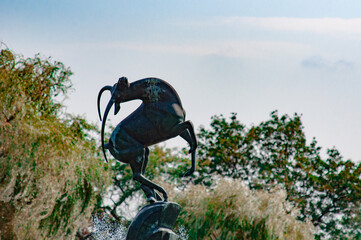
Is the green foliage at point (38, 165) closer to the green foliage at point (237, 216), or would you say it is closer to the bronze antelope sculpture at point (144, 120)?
the green foliage at point (237, 216)

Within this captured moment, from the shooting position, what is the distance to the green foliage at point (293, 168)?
2427cm

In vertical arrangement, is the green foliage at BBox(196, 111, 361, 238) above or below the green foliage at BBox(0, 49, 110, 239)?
above

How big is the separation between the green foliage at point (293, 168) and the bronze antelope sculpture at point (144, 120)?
18.2 m

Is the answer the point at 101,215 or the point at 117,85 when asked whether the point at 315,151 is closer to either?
the point at 101,215

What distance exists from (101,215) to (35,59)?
491 inches

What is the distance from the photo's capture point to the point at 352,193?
24109 millimetres

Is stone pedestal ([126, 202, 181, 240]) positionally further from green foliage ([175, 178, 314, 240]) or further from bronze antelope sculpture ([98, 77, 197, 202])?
green foliage ([175, 178, 314, 240])

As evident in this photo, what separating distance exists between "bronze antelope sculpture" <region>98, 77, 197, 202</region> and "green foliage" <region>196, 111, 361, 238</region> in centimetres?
1825

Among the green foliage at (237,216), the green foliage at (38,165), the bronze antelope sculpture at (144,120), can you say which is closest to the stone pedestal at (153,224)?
the bronze antelope sculpture at (144,120)

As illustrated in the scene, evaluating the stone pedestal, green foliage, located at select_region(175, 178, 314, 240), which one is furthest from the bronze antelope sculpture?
green foliage, located at select_region(175, 178, 314, 240)

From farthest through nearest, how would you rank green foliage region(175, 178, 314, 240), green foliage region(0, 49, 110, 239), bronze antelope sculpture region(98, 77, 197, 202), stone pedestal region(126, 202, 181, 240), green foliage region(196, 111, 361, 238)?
1. green foliage region(196, 111, 361, 238)
2. green foliage region(175, 178, 314, 240)
3. green foliage region(0, 49, 110, 239)
4. bronze antelope sculpture region(98, 77, 197, 202)
5. stone pedestal region(126, 202, 181, 240)

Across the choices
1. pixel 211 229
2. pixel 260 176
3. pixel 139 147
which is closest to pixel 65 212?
pixel 211 229

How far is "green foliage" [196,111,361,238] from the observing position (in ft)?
79.6

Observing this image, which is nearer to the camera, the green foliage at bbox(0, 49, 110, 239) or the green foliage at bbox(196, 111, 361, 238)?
the green foliage at bbox(0, 49, 110, 239)
